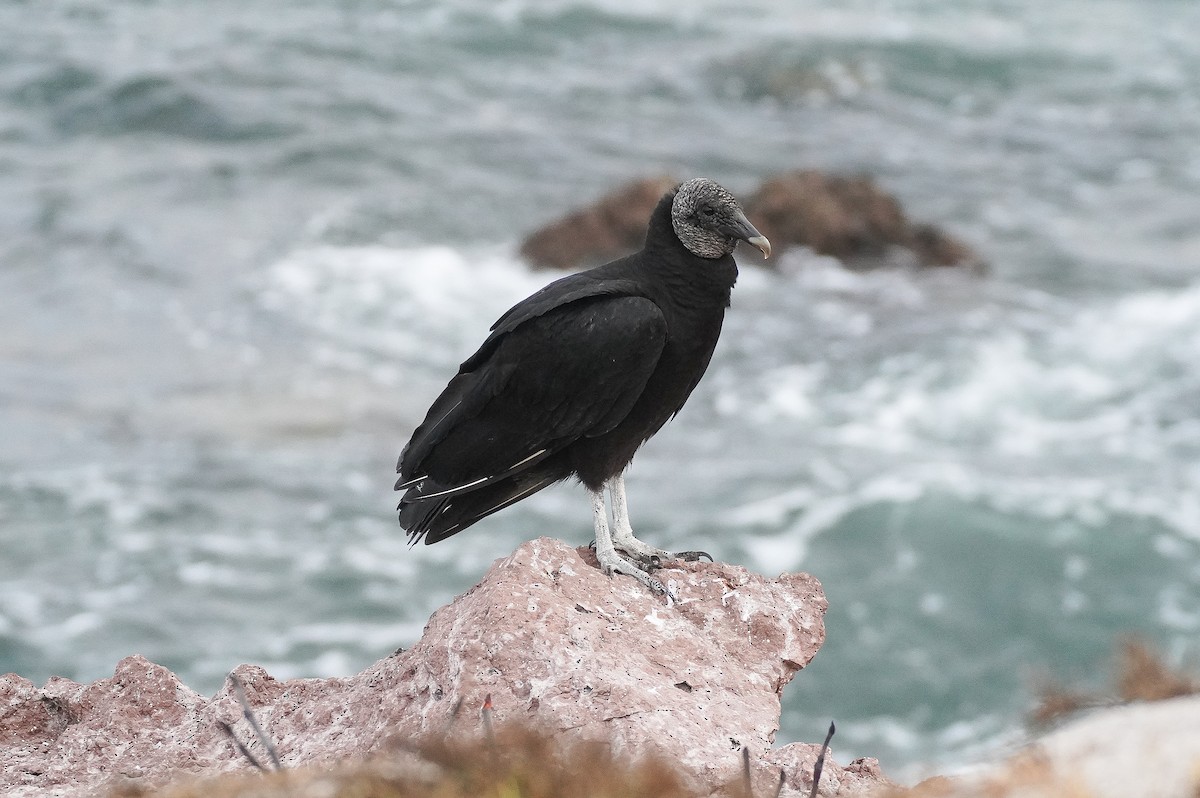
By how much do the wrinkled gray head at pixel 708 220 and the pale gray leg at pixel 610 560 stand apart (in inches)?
42.7

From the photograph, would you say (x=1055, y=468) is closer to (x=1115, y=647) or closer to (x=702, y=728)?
(x=1115, y=647)

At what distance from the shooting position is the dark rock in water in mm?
17766

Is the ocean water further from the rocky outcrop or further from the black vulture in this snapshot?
the black vulture

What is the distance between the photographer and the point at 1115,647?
1061 cm

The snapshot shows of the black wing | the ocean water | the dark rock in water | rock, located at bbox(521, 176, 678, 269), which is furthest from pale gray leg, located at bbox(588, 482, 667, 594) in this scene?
the dark rock in water

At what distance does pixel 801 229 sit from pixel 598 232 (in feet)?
8.65

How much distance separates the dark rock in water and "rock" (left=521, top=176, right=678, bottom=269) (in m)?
1.45

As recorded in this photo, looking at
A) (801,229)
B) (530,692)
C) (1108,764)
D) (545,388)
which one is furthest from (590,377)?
(801,229)

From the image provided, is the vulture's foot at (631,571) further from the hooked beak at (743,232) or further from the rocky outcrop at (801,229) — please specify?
the rocky outcrop at (801,229)

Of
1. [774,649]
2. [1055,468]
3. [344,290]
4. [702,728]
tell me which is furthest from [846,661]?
[344,290]

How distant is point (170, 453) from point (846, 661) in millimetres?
6803

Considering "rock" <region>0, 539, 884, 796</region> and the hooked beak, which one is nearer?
"rock" <region>0, 539, 884, 796</region>

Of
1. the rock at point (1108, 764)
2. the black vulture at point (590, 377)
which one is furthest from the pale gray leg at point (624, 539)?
the rock at point (1108, 764)

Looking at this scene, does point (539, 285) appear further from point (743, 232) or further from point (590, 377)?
point (590, 377)
